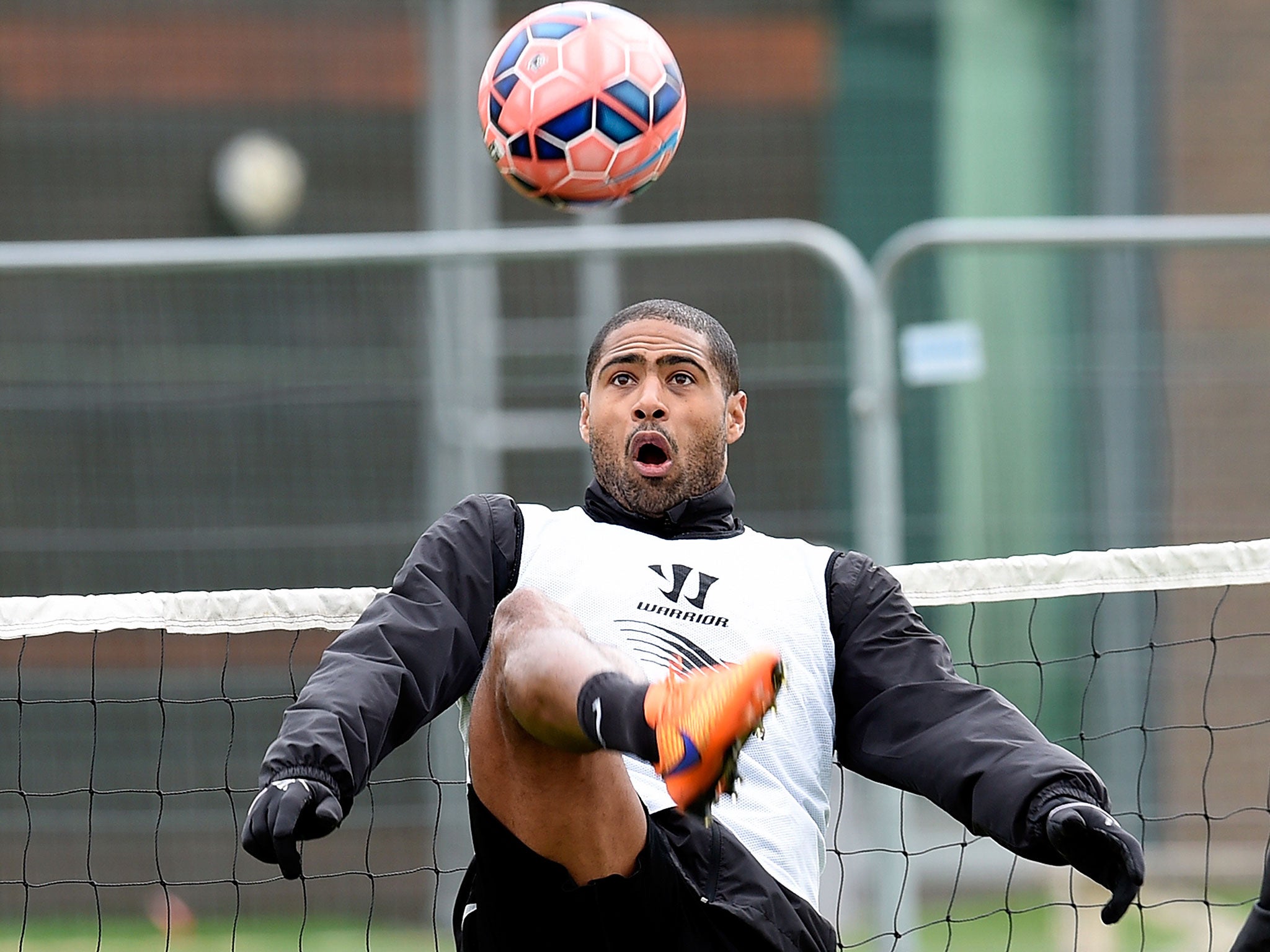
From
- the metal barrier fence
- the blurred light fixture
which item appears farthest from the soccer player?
the blurred light fixture

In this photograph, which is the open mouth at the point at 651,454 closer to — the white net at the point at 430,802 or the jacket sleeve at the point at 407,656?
the jacket sleeve at the point at 407,656

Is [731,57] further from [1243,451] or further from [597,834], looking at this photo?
[597,834]

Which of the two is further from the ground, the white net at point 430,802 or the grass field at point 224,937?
the white net at point 430,802

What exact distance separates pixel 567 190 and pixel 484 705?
4.86 feet

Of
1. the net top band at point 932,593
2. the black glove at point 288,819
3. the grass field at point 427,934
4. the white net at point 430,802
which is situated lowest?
the grass field at point 427,934

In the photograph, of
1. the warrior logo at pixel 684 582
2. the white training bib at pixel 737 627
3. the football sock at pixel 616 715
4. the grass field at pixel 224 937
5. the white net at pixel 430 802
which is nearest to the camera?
the football sock at pixel 616 715

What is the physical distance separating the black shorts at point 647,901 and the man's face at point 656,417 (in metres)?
0.81

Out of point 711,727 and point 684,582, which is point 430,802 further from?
point 711,727

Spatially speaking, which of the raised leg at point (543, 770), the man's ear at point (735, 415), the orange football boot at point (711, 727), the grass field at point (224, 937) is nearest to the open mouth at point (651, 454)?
the man's ear at point (735, 415)

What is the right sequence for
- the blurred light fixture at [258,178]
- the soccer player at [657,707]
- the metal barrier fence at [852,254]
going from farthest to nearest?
the blurred light fixture at [258,178], the metal barrier fence at [852,254], the soccer player at [657,707]

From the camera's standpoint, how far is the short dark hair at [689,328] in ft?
14.3

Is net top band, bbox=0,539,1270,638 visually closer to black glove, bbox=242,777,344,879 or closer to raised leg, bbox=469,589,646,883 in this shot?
raised leg, bbox=469,589,646,883

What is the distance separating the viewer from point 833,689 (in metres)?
4.04

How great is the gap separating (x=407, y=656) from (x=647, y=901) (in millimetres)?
656
